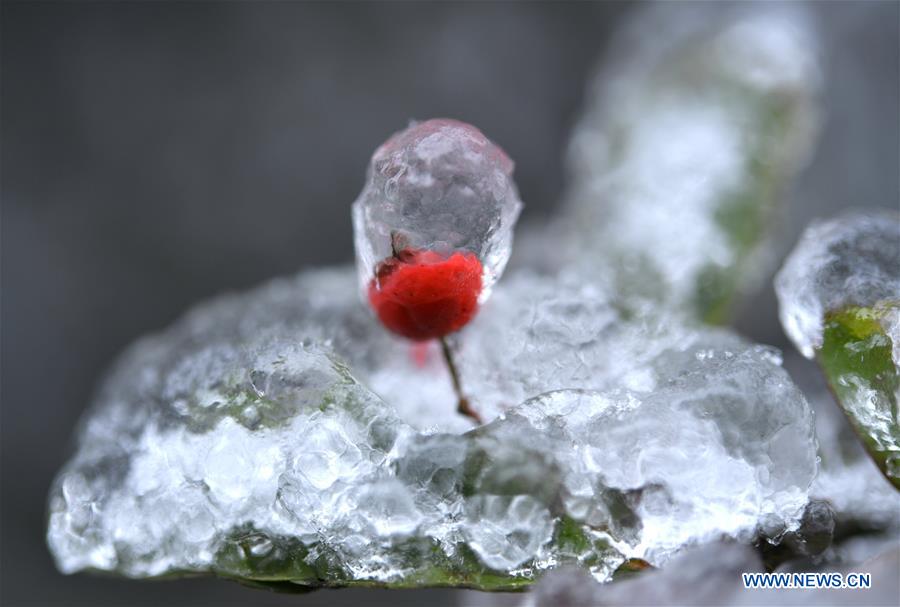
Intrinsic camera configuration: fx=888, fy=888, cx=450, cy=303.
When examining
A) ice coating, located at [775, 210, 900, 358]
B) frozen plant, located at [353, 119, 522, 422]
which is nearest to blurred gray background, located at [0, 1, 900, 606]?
ice coating, located at [775, 210, 900, 358]

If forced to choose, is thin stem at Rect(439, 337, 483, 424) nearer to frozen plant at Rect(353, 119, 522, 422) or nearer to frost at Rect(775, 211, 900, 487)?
frozen plant at Rect(353, 119, 522, 422)

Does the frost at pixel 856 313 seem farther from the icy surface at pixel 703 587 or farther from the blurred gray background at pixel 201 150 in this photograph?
the blurred gray background at pixel 201 150

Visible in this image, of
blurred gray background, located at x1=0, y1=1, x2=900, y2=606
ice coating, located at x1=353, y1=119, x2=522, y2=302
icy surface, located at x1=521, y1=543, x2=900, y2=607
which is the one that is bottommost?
icy surface, located at x1=521, y1=543, x2=900, y2=607

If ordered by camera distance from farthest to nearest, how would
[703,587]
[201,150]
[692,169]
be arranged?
[201,150], [692,169], [703,587]

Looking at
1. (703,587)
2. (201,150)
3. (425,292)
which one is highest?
(201,150)

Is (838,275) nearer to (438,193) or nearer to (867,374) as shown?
(867,374)

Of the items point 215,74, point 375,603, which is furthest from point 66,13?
point 375,603

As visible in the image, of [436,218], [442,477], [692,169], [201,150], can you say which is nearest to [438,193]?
[436,218]
